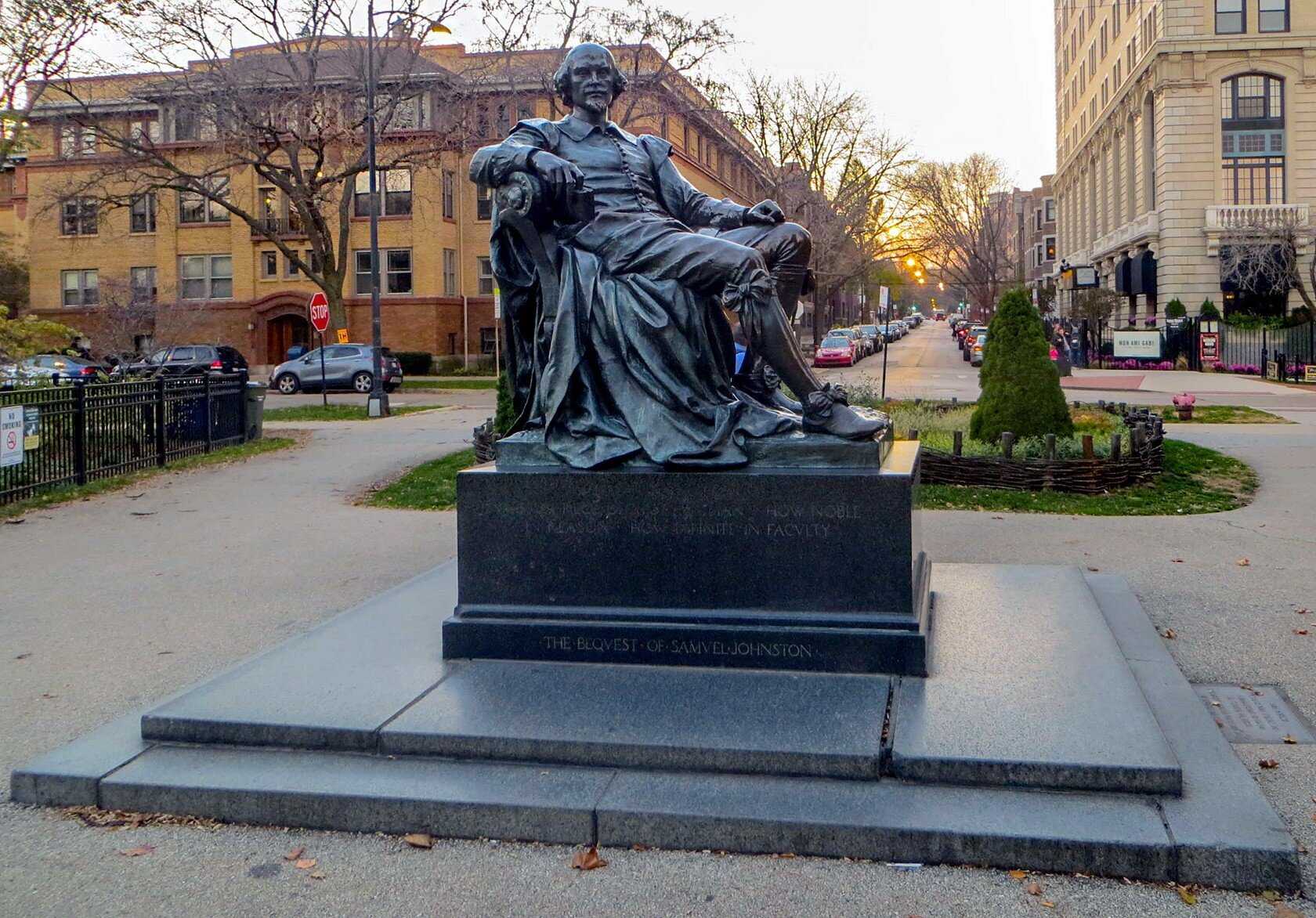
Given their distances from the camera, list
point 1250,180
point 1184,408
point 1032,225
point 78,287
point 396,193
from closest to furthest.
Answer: point 1184,408
point 396,193
point 1250,180
point 78,287
point 1032,225

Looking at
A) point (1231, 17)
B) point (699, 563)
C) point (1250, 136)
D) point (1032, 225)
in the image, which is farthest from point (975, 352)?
point (1032, 225)

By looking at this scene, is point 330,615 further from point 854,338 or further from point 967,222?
point 967,222

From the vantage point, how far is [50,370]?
26.7 metres

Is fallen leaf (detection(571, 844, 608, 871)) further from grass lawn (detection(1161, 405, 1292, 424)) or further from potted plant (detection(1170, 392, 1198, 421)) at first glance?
potted plant (detection(1170, 392, 1198, 421))

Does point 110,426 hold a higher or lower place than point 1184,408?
higher

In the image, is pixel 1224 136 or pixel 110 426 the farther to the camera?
pixel 1224 136

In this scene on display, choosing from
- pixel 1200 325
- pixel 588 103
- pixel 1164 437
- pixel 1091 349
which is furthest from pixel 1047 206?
pixel 588 103

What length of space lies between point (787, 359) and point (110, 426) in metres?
13.0

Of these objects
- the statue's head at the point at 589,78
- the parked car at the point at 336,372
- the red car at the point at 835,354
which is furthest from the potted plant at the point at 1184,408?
the red car at the point at 835,354

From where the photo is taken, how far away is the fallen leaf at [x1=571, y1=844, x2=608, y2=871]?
14.1ft

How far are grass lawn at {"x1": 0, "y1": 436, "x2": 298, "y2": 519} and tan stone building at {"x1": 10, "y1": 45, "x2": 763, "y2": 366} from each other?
2825 cm

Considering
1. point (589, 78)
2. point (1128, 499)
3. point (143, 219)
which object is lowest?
point (1128, 499)

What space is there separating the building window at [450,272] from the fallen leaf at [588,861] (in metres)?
48.2

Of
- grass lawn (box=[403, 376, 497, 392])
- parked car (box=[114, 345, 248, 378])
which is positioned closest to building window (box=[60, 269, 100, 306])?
parked car (box=[114, 345, 248, 378])
